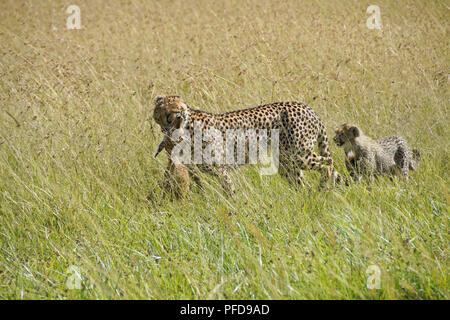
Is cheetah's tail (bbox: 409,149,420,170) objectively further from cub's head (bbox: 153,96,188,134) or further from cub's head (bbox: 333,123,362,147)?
cub's head (bbox: 153,96,188,134)

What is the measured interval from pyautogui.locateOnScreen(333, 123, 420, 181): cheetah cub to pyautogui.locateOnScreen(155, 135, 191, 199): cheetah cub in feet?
4.29

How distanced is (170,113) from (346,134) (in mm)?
1496

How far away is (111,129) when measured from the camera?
4.70 metres

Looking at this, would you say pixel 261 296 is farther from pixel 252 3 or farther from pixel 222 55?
pixel 252 3

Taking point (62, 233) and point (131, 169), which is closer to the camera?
point (62, 233)

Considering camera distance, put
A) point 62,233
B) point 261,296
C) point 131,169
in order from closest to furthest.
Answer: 1. point 261,296
2. point 62,233
3. point 131,169

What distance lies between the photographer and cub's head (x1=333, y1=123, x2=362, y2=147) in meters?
4.34

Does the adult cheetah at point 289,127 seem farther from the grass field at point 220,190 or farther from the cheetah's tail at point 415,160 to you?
the cheetah's tail at point 415,160

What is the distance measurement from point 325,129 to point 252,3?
5.18m

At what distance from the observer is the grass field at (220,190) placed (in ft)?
8.71

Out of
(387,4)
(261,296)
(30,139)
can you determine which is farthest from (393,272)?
(387,4)

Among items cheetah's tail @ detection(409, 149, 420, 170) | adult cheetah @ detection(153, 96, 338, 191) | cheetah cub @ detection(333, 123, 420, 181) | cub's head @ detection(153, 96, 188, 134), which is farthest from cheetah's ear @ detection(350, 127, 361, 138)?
cub's head @ detection(153, 96, 188, 134)

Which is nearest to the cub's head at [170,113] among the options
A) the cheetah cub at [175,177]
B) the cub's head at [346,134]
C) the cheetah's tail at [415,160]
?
the cheetah cub at [175,177]

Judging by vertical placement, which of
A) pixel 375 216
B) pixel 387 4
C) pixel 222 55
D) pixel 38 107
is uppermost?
pixel 387 4
